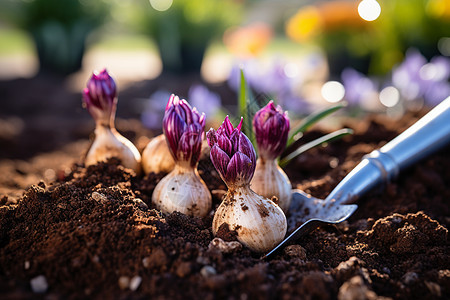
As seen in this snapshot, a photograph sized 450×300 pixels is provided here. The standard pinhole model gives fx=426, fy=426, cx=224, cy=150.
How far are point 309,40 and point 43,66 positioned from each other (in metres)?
3.36

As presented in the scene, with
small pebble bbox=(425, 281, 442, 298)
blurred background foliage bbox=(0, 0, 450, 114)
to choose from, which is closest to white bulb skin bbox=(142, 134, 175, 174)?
small pebble bbox=(425, 281, 442, 298)

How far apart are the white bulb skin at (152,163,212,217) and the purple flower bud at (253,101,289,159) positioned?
9.3 inches

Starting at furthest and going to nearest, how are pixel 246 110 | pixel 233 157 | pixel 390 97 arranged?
pixel 390 97
pixel 246 110
pixel 233 157

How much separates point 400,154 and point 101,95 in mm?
1116

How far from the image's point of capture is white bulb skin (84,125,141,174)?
153 centimetres

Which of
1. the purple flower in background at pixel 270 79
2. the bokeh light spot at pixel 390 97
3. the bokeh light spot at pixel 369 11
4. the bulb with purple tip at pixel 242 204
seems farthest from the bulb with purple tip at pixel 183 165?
the bokeh light spot at pixel 369 11

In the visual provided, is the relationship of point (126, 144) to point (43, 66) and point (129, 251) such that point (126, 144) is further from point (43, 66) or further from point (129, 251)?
point (43, 66)

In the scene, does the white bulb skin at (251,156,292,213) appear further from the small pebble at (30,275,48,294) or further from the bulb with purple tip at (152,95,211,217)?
the small pebble at (30,275,48,294)

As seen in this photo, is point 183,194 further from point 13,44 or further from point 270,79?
point 13,44

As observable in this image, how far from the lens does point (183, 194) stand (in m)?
1.31

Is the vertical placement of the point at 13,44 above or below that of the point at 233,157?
above

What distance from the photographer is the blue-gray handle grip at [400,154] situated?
1516mm

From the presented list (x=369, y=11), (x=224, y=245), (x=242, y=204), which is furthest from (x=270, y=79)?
(x=369, y=11)

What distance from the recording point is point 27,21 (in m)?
5.20
